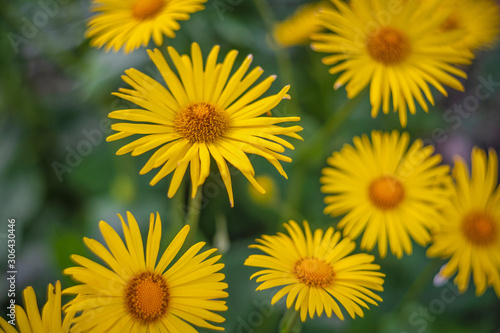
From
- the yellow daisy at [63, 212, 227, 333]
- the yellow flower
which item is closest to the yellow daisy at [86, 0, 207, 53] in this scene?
the yellow daisy at [63, 212, 227, 333]

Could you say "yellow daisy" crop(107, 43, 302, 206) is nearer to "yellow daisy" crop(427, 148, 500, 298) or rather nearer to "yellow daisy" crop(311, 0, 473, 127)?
"yellow daisy" crop(311, 0, 473, 127)

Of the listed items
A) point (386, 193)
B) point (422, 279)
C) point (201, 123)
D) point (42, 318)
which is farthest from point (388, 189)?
point (42, 318)

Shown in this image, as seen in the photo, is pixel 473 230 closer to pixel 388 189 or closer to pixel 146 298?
pixel 388 189

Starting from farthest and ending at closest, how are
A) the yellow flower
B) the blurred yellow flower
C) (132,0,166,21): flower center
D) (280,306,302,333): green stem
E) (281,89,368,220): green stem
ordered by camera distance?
the yellow flower → the blurred yellow flower → (281,89,368,220): green stem → (132,0,166,21): flower center → (280,306,302,333): green stem

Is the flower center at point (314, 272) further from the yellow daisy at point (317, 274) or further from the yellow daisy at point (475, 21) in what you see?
the yellow daisy at point (475, 21)

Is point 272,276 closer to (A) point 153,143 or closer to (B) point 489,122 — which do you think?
(A) point 153,143
